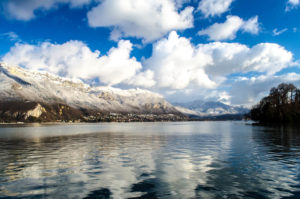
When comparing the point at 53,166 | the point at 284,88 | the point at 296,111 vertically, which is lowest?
the point at 53,166

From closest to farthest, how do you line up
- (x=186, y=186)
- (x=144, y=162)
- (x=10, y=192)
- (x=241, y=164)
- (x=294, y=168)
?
(x=10, y=192), (x=186, y=186), (x=294, y=168), (x=241, y=164), (x=144, y=162)

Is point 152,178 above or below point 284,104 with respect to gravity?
below

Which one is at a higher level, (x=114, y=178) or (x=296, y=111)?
(x=296, y=111)

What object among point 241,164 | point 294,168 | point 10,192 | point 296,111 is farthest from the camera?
point 296,111

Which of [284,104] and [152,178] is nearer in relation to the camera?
[152,178]

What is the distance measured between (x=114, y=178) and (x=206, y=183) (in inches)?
337

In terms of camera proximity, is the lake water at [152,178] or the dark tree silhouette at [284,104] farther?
the dark tree silhouette at [284,104]

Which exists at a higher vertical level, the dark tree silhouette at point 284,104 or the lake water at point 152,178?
the dark tree silhouette at point 284,104

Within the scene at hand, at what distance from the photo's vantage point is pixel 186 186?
→ 64.7ft

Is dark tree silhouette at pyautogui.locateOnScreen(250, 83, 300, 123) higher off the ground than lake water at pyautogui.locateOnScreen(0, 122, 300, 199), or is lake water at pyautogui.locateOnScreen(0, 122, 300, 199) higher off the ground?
dark tree silhouette at pyautogui.locateOnScreen(250, 83, 300, 123)

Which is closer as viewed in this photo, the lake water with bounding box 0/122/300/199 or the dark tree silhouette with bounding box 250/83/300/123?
the lake water with bounding box 0/122/300/199

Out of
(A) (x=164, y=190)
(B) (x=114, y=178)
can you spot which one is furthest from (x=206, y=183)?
(B) (x=114, y=178)

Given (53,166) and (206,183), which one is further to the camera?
(53,166)

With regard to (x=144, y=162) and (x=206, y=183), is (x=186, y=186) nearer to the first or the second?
(x=206, y=183)
